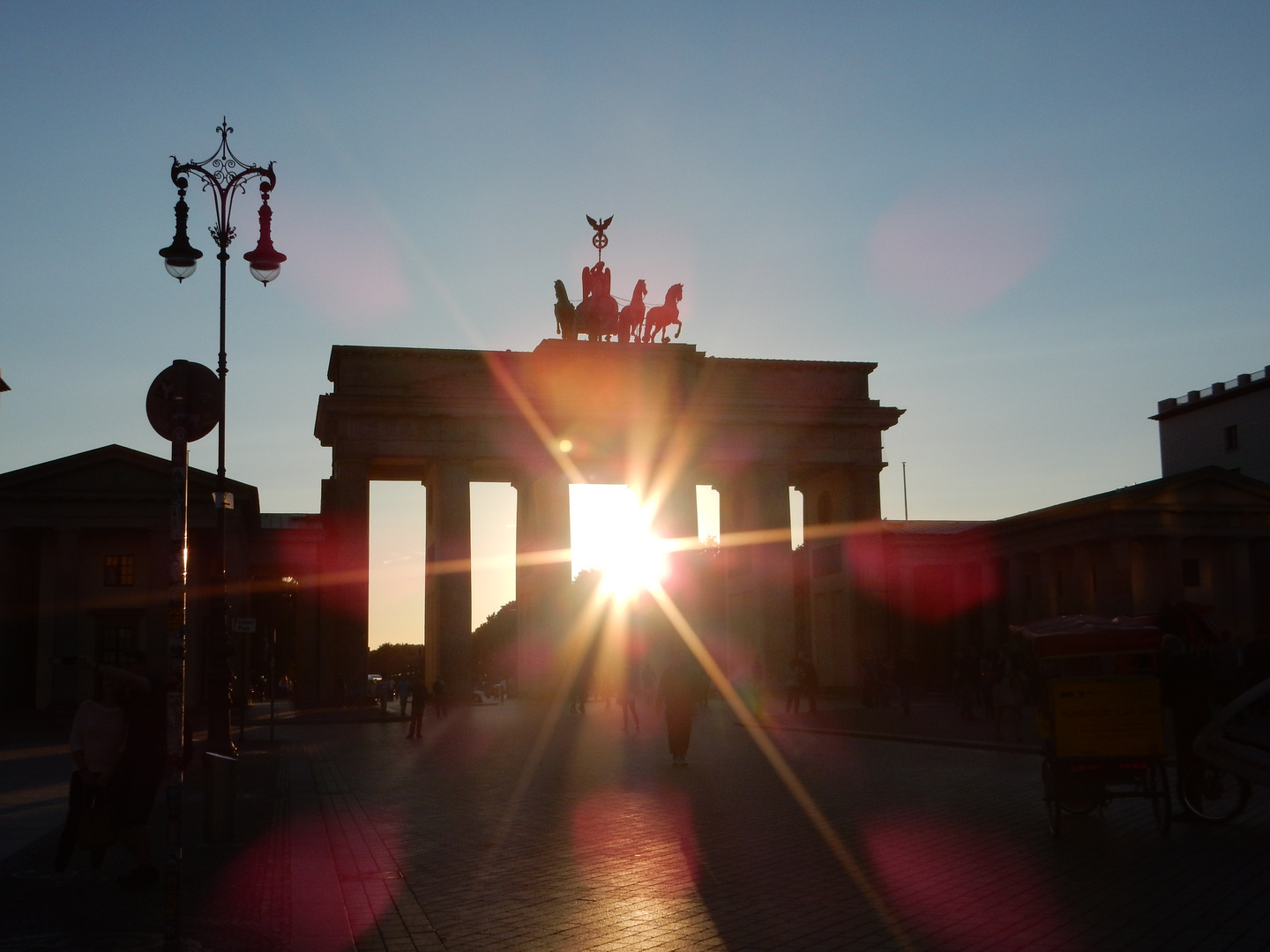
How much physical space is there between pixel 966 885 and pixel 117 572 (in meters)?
52.3

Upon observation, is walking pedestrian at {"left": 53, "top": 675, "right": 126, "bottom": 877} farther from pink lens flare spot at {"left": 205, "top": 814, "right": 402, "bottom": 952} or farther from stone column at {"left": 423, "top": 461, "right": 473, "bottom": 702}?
stone column at {"left": 423, "top": 461, "right": 473, "bottom": 702}

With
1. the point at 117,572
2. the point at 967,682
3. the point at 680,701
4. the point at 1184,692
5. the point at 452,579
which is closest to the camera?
the point at 1184,692

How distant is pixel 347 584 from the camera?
59.8 metres

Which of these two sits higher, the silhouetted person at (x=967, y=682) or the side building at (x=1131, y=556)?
the side building at (x=1131, y=556)

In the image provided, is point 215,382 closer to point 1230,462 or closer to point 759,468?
point 759,468

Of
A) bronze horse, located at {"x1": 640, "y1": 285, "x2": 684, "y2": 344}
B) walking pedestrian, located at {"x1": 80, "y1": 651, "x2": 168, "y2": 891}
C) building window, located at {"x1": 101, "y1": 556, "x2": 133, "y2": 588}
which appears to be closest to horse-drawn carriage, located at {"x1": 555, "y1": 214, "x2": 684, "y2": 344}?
bronze horse, located at {"x1": 640, "y1": 285, "x2": 684, "y2": 344}

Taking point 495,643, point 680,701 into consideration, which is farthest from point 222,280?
point 495,643

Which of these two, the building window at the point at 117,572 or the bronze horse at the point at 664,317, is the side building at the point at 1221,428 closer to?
the bronze horse at the point at 664,317

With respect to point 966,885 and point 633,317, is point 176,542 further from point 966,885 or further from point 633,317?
point 633,317

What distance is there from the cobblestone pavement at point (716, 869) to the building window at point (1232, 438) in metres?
70.0

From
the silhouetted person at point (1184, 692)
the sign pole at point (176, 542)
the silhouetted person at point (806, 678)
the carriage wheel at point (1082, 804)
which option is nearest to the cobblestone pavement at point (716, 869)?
the carriage wheel at point (1082, 804)

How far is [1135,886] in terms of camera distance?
1085cm

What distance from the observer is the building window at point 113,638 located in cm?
5738

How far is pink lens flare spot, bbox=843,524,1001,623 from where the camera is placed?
7750 cm
